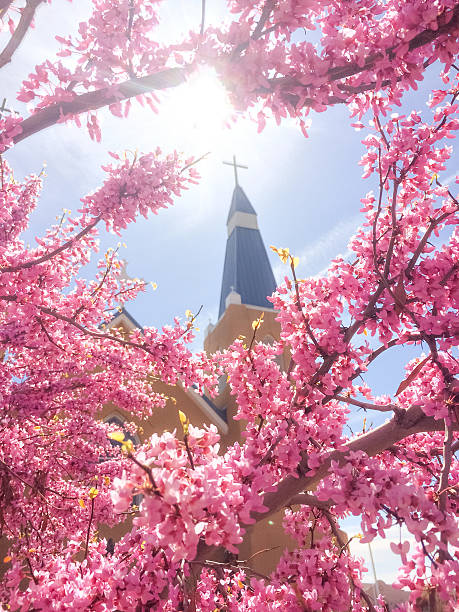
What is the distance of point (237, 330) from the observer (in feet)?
51.6

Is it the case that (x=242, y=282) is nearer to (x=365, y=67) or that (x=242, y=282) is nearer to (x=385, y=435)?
(x=385, y=435)

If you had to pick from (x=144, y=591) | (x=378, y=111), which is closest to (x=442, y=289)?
(x=378, y=111)

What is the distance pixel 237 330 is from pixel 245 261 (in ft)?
18.4

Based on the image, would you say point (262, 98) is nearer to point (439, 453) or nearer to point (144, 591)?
point (144, 591)

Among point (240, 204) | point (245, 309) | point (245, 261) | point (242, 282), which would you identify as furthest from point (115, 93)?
point (240, 204)

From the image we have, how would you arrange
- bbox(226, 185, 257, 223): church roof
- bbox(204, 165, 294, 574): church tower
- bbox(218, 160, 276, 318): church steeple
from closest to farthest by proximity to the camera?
bbox(204, 165, 294, 574): church tower → bbox(218, 160, 276, 318): church steeple → bbox(226, 185, 257, 223): church roof

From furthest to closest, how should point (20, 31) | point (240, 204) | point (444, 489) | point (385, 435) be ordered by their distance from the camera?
point (240, 204) < point (20, 31) < point (385, 435) < point (444, 489)

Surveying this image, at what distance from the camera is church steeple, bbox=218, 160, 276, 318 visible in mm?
18219

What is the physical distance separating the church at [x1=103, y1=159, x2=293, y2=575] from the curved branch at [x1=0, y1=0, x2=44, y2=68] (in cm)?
793

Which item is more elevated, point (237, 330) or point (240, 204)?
point (240, 204)

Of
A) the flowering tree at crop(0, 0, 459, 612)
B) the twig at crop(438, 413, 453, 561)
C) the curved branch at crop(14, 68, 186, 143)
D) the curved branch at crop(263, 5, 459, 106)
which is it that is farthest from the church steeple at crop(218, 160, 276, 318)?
the twig at crop(438, 413, 453, 561)

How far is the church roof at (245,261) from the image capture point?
726 inches

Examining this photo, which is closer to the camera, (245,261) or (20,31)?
(20,31)

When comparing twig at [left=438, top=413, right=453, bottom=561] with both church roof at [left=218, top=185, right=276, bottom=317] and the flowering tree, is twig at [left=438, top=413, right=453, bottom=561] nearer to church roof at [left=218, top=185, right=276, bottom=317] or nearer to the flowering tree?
the flowering tree
